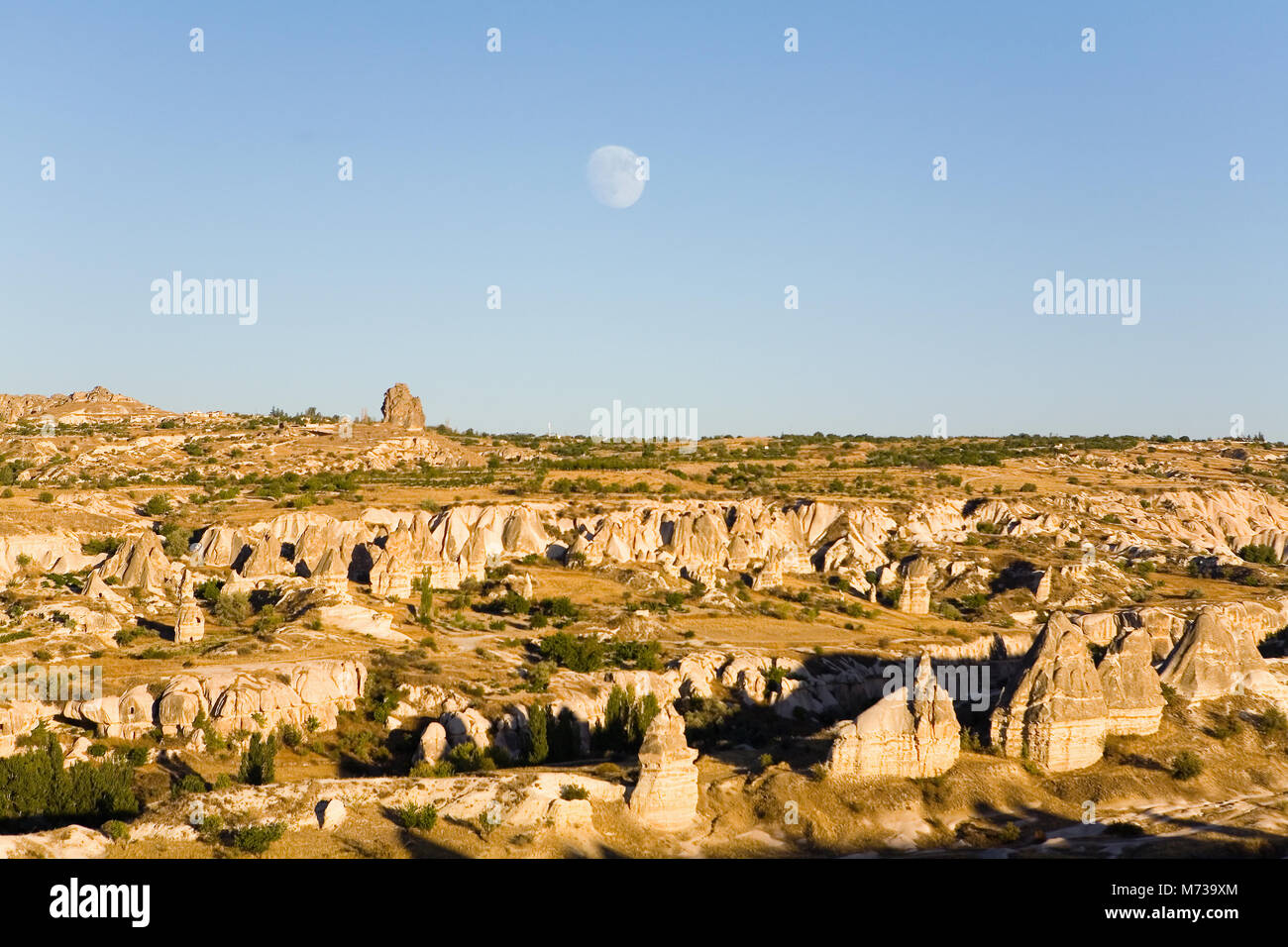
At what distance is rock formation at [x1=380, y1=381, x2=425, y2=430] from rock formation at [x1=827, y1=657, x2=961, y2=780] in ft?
298

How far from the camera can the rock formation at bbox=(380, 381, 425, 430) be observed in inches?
4924

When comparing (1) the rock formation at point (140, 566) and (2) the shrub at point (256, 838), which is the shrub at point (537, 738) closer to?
(2) the shrub at point (256, 838)

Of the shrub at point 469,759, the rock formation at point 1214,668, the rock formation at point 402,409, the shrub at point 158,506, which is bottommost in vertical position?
the shrub at point 469,759

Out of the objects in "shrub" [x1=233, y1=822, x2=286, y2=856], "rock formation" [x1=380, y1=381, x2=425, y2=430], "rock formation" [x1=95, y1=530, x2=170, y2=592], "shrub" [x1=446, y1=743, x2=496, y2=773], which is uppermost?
"rock formation" [x1=380, y1=381, x2=425, y2=430]

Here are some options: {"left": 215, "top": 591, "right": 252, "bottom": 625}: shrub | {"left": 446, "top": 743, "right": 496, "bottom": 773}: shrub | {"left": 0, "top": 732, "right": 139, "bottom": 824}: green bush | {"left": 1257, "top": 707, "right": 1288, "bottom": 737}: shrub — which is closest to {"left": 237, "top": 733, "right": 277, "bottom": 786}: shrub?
{"left": 0, "top": 732, "right": 139, "bottom": 824}: green bush

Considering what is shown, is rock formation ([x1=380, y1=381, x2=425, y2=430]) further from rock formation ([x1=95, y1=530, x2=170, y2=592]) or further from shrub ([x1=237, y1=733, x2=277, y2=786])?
shrub ([x1=237, y1=733, x2=277, y2=786])

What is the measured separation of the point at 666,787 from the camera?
3531 cm

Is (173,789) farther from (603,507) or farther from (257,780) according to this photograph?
(603,507)

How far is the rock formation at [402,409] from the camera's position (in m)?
125

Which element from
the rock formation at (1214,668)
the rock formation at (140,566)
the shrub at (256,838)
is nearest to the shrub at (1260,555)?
the rock formation at (1214,668)

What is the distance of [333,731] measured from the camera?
47375mm

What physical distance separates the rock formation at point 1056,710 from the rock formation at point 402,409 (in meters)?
89.7
